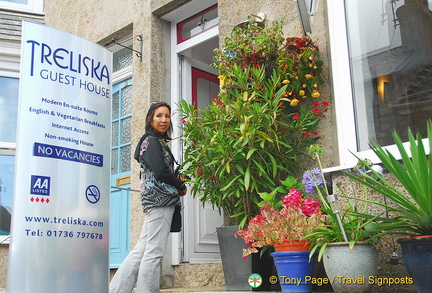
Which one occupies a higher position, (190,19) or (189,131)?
(190,19)

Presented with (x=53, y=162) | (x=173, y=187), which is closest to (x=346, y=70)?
(x=173, y=187)

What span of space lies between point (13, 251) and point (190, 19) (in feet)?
11.4

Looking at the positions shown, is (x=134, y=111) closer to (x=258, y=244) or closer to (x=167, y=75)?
(x=167, y=75)

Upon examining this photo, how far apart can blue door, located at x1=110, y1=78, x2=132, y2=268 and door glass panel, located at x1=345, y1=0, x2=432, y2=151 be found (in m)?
3.09

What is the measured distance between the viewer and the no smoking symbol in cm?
372

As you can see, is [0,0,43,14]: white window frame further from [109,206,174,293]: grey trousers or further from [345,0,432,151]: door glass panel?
[345,0,432,151]: door glass panel

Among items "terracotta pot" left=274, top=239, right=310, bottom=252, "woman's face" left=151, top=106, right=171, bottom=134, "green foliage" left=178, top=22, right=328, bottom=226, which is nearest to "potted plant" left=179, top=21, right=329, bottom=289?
"green foliage" left=178, top=22, right=328, bottom=226

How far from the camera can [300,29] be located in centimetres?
425

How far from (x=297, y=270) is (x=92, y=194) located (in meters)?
1.64

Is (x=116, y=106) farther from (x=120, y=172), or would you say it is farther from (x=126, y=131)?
(x=120, y=172)

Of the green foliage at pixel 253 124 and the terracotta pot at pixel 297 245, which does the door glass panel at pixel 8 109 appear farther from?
the terracotta pot at pixel 297 245

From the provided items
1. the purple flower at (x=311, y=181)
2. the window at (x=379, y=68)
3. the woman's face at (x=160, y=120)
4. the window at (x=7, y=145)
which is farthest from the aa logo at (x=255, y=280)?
the window at (x=7, y=145)

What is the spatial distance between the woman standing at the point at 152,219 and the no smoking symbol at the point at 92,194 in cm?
35

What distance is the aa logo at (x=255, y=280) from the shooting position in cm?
358
